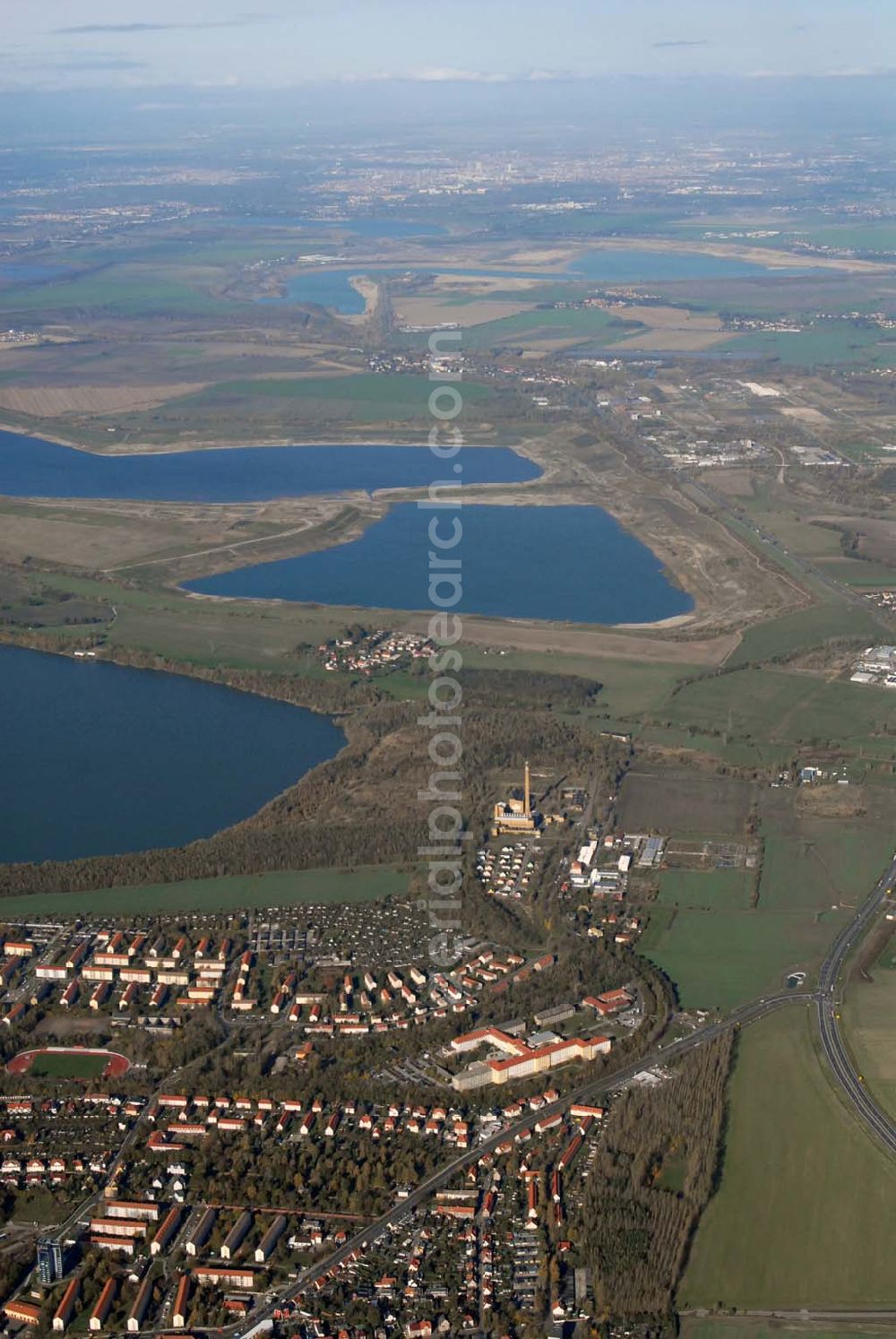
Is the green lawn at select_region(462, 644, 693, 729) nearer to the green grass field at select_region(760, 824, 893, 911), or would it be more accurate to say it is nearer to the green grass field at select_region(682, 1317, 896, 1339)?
the green grass field at select_region(760, 824, 893, 911)

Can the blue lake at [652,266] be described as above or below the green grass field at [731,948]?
above

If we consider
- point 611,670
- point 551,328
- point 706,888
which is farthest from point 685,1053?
point 551,328

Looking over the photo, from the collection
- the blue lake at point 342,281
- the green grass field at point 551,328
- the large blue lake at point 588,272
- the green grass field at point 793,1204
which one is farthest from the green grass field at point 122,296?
the green grass field at point 793,1204

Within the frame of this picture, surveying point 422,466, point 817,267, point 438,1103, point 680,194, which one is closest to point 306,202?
Answer: point 680,194

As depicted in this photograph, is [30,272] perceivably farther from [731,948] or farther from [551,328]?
[731,948]

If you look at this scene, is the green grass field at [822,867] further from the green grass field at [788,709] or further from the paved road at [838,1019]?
the green grass field at [788,709]

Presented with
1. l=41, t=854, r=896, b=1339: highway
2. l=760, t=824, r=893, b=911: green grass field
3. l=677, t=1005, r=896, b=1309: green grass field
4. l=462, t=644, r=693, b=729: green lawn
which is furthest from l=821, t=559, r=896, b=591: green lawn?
l=677, t=1005, r=896, b=1309: green grass field
